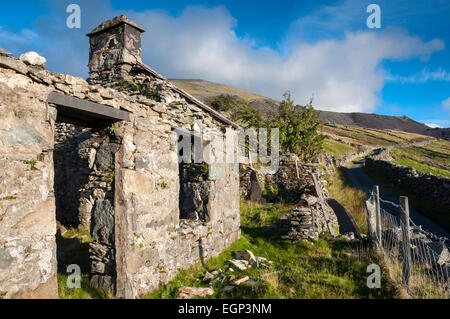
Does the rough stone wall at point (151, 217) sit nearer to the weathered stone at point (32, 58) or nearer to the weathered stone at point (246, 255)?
the weathered stone at point (246, 255)

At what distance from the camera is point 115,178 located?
4.71 meters

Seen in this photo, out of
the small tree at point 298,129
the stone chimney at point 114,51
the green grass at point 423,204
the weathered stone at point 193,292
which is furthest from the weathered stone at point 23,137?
the small tree at point 298,129

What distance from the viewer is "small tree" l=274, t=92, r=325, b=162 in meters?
19.2

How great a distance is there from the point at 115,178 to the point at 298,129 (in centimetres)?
1616

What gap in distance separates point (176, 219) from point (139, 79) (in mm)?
4799

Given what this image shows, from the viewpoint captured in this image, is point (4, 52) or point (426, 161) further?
point (426, 161)

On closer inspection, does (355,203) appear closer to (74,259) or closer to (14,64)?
(74,259)

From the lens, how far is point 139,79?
28.0ft

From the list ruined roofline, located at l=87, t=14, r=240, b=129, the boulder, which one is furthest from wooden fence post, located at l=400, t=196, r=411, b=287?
ruined roofline, located at l=87, t=14, r=240, b=129

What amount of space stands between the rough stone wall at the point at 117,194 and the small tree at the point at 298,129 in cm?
1229

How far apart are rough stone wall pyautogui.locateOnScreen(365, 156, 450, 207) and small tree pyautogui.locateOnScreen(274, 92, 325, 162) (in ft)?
21.3

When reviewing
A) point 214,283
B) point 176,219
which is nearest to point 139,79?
point 176,219

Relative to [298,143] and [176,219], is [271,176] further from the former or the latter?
[176,219]

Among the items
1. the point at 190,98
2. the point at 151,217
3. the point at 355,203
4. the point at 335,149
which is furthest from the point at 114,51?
the point at 335,149
